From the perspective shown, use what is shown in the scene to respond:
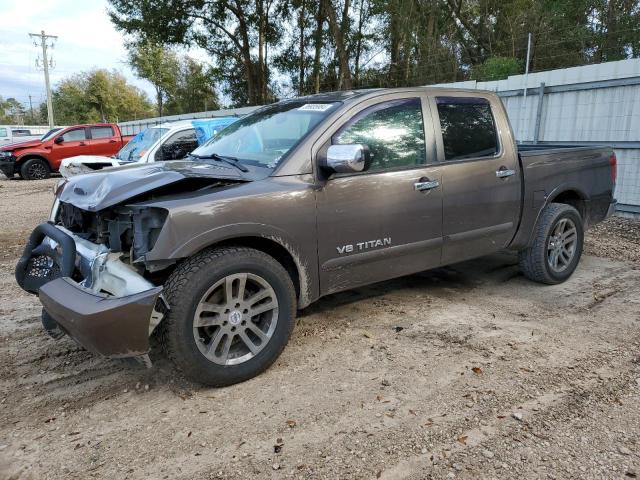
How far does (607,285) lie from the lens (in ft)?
16.1

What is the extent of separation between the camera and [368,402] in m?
2.87

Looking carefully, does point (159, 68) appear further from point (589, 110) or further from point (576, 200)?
point (576, 200)

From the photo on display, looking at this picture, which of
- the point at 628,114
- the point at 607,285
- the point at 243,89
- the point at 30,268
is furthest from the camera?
the point at 243,89

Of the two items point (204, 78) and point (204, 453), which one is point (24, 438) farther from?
point (204, 78)

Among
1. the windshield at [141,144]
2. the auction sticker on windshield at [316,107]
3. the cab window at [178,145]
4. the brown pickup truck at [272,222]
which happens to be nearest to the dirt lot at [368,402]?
the brown pickup truck at [272,222]

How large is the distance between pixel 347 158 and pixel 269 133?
0.93 metres

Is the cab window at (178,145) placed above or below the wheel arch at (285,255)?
above

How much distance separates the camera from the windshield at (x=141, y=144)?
8.83 m

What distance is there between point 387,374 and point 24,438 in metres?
2.08

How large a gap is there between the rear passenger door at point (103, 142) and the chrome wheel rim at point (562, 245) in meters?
15.5

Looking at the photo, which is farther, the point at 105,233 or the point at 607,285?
the point at 607,285

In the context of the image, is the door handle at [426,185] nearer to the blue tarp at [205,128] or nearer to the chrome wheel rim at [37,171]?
the blue tarp at [205,128]

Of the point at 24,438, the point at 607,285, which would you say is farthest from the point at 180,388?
the point at 607,285

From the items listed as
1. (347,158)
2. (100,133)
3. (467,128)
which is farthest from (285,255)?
(100,133)
